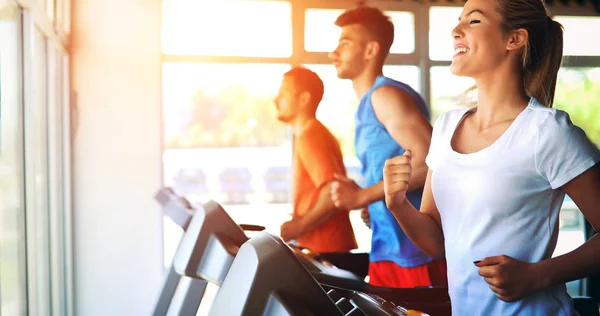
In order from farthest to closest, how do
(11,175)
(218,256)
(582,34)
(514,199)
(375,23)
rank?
(582,34) < (375,23) < (11,175) < (514,199) < (218,256)

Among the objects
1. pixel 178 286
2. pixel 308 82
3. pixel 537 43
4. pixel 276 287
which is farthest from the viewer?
pixel 308 82

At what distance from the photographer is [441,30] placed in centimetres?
513

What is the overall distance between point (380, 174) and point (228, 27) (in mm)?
2149

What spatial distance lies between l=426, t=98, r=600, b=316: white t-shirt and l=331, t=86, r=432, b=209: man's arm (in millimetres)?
1245

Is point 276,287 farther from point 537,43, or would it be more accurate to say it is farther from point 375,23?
point 375,23

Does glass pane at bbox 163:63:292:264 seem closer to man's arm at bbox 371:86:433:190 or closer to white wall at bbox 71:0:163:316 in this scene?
white wall at bbox 71:0:163:316

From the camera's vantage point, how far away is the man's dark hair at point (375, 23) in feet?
13.0

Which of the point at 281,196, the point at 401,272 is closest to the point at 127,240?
the point at 281,196

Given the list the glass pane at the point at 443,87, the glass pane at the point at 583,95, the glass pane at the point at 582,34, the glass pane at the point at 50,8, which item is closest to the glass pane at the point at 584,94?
the glass pane at the point at 583,95

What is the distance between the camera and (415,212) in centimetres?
178

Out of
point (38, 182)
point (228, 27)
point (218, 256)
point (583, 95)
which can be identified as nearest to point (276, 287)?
point (218, 256)

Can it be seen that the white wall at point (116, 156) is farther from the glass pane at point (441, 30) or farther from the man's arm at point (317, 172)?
the glass pane at point (441, 30)

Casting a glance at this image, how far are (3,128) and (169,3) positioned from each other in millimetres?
2755

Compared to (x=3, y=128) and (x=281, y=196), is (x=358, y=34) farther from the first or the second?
(x=3, y=128)
